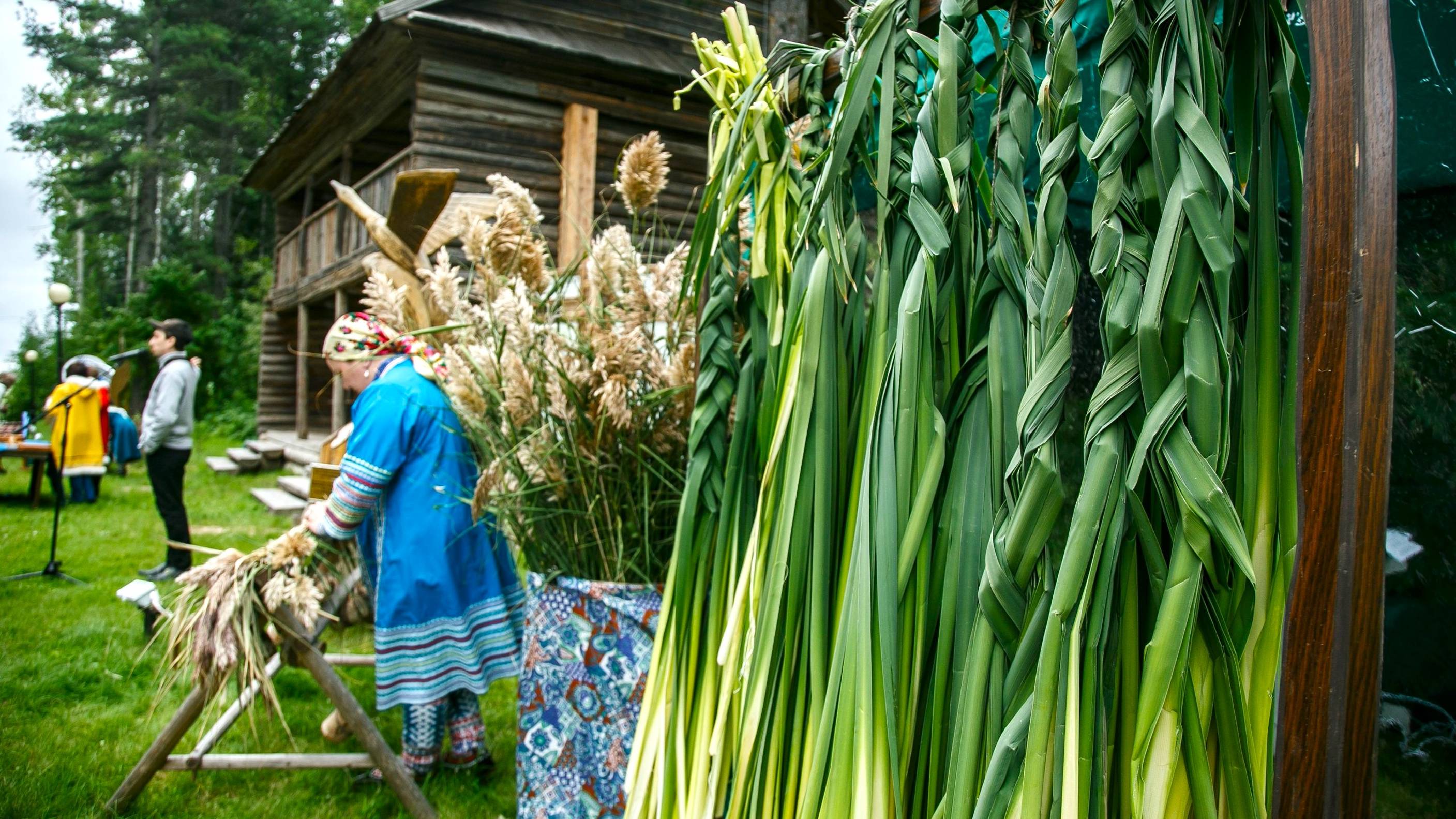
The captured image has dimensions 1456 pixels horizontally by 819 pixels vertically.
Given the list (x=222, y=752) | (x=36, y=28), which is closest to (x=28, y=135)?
(x=36, y=28)

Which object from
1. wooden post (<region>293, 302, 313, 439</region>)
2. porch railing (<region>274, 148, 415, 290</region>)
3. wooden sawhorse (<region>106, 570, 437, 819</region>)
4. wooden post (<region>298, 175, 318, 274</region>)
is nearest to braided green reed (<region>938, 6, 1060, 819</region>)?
wooden sawhorse (<region>106, 570, 437, 819</region>)

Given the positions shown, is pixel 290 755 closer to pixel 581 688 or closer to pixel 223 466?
pixel 581 688

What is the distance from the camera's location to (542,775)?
1.95 metres

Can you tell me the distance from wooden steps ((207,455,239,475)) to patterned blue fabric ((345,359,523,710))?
1115 cm

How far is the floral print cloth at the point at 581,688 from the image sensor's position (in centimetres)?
183

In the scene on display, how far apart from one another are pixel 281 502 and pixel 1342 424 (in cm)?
938

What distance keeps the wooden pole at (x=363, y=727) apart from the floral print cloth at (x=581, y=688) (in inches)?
30.2

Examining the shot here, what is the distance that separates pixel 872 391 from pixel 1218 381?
400 mm

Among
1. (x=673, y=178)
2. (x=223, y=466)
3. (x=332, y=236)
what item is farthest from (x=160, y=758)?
(x=223, y=466)

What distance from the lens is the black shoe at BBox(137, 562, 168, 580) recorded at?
5816mm

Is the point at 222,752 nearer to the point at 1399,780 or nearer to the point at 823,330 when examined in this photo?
the point at 823,330

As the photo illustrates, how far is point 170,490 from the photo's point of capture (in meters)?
6.19

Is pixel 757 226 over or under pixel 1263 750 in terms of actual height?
over

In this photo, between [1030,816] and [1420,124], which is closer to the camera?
[1030,816]
